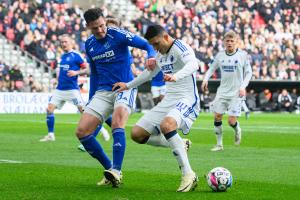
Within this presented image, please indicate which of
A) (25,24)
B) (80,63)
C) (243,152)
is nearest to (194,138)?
(80,63)

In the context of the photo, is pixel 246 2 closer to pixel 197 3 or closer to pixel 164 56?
pixel 197 3

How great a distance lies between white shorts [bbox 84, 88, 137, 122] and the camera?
1202 cm

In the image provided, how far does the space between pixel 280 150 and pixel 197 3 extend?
33653 mm

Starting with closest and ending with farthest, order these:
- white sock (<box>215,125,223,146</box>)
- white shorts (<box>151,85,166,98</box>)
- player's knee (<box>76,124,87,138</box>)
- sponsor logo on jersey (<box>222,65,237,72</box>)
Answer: player's knee (<box>76,124,87,138</box>)
white sock (<box>215,125,223,146</box>)
sponsor logo on jersey (<box>222,65,237,72</box>)
white shorts (<box>151,85,166,98</box>)

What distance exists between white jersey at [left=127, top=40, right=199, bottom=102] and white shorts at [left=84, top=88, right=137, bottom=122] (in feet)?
0.83

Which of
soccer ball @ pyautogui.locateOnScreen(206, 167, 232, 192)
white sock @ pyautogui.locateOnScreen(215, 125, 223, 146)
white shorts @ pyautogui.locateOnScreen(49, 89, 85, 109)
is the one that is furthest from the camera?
white shorts @ pyautogui.locateOnScreen(49, 89, 85, 109)

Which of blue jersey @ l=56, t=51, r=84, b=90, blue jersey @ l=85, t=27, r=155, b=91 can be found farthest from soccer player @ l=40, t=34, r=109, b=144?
blue jersey @ l=85, t=27, r=155, b=91

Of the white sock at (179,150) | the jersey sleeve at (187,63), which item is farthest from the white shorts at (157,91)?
the white sock at (179,150)

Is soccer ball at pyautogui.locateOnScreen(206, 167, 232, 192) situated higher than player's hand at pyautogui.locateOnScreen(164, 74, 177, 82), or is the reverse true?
player's hand at pyautogui.locateOnScreen(164, 74, 177, 82)

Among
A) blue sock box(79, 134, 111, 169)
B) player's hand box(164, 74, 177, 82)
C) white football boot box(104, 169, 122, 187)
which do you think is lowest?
white football boot box(104, 169, 122, 187)

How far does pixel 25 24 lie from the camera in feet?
136

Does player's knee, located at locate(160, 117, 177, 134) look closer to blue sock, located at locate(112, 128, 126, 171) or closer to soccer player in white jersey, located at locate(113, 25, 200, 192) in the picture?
soccer player in white jersey, located at locate(113, 25, 200, 192)

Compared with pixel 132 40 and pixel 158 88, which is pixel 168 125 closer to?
pixel 132 40

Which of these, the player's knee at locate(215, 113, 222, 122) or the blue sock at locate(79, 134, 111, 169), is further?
the player's knee at locate(215, 113, 222, 122)
